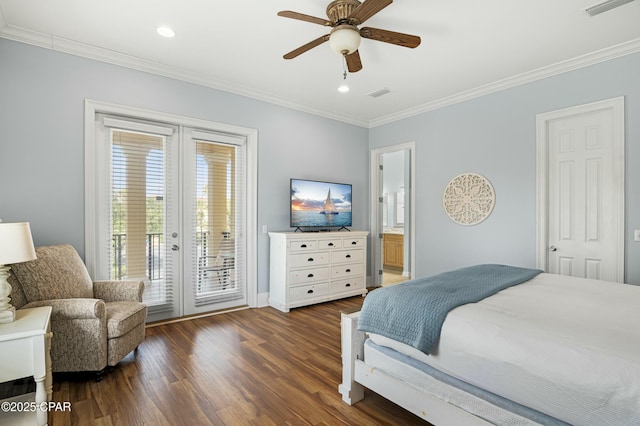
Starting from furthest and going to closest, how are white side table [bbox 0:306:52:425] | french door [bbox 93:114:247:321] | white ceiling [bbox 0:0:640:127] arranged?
french door [bbox 93:114:247:321], white ceiling [bbox 0:0:640:127], white side table [bbox 0:306:52:425]

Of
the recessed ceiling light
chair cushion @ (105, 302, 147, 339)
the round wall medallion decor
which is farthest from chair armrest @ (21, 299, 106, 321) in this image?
the round wall medallion decor

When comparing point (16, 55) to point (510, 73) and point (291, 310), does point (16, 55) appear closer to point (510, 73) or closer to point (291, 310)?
point (291, 310)

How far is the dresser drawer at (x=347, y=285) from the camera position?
4.63 meters

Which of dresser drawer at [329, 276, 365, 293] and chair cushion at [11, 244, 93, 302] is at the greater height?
chair cushion at [11, 244, 93, 302]

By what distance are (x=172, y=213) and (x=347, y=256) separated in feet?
7.75

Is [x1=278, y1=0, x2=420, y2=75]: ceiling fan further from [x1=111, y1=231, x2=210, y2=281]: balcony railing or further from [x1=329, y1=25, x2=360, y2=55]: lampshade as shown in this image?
[x1=111, y1=231, x2=210, y2=281]: balcony railing

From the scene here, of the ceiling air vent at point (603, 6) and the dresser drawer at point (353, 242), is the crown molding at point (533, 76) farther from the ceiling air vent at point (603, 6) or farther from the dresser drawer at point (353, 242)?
the dresser drawer at point (353, 242)

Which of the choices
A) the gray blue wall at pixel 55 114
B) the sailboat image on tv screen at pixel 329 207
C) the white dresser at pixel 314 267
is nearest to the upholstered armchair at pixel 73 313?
the gray blue wall at pixel 55 114

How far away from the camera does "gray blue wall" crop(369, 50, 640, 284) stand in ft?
10.3

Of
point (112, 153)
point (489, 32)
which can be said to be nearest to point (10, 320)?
point (112, 153)

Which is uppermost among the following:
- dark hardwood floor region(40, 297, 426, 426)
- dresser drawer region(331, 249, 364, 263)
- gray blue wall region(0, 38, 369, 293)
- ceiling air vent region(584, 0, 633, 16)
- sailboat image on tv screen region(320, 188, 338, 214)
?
ceiling air vent region(584, 0, 633, 16)

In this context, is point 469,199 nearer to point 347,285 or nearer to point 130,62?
point 347,285

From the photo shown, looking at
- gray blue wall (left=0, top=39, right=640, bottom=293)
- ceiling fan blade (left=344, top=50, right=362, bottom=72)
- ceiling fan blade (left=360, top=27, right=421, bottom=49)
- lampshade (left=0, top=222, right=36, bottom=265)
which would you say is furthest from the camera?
gray blue wall (left=0, top=39, right=640, bottom=293)

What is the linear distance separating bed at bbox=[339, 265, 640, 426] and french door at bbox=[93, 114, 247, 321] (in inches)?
95.1
